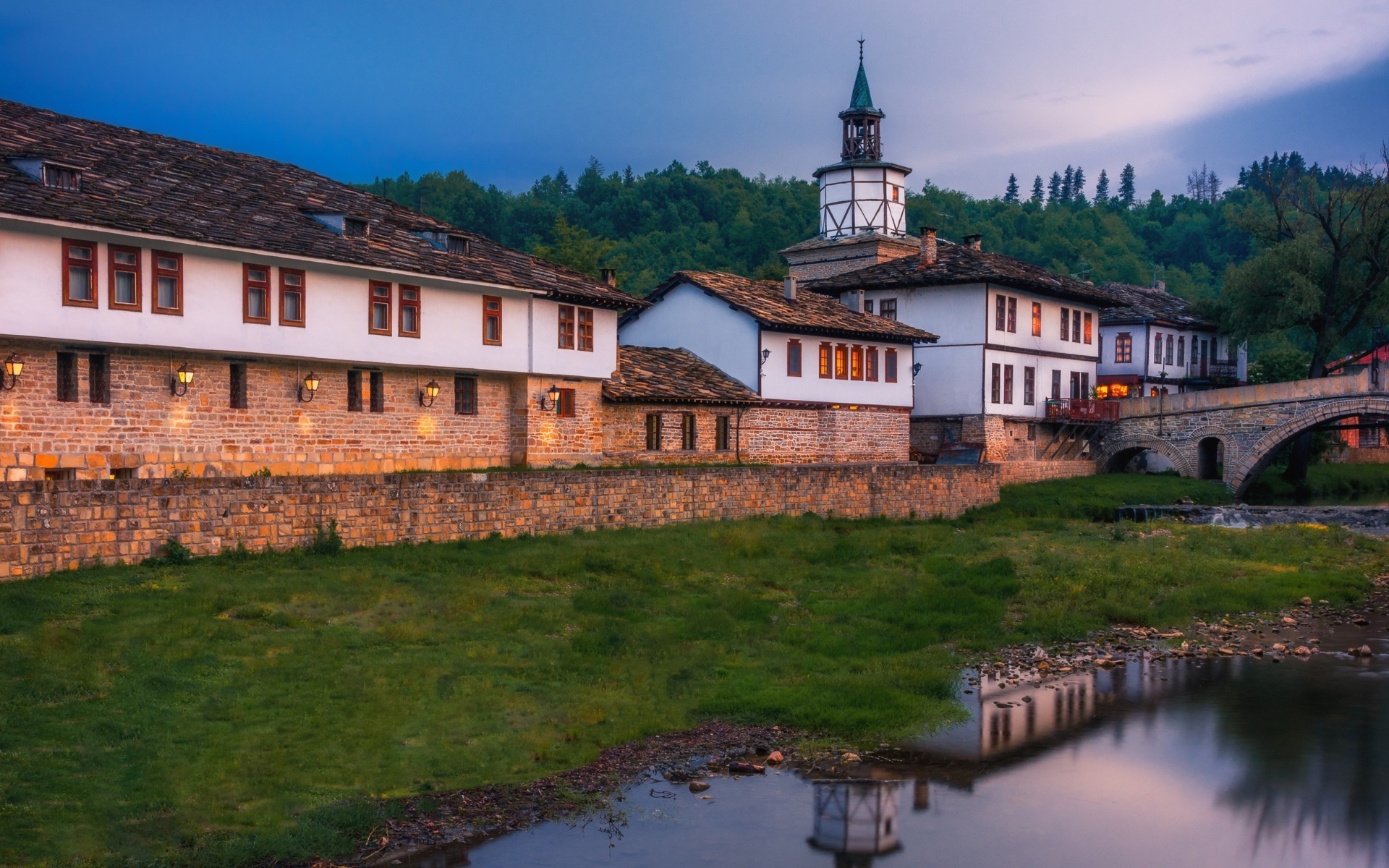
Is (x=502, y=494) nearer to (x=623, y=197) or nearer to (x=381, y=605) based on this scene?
(x=381, y=605)

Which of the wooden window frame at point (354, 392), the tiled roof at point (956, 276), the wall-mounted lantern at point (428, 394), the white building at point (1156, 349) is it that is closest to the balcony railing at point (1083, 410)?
the tiled roof at point (956, 276)

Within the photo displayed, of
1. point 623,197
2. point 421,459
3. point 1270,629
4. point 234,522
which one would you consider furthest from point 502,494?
point 623,197

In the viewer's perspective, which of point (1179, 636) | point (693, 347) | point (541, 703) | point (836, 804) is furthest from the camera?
point (693, 347)

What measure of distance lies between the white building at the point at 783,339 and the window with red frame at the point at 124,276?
20.0 metres

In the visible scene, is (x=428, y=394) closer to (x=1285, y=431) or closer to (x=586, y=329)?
(x=586, y=329)

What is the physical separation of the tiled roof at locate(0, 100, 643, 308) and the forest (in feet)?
116

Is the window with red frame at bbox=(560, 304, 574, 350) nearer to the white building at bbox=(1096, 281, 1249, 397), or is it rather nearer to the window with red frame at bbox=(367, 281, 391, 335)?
the window with red frame at bbox=(367, 281, 391, 335)

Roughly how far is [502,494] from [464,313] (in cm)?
611

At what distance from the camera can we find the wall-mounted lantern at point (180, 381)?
81.6 feet

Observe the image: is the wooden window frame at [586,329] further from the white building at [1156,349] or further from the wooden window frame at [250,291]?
the white building at [1156,349]

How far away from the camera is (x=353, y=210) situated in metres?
29.8

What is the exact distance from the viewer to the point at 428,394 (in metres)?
29.8

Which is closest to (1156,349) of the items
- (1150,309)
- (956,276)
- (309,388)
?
(1150,309)

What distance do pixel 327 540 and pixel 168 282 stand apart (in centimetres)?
633
